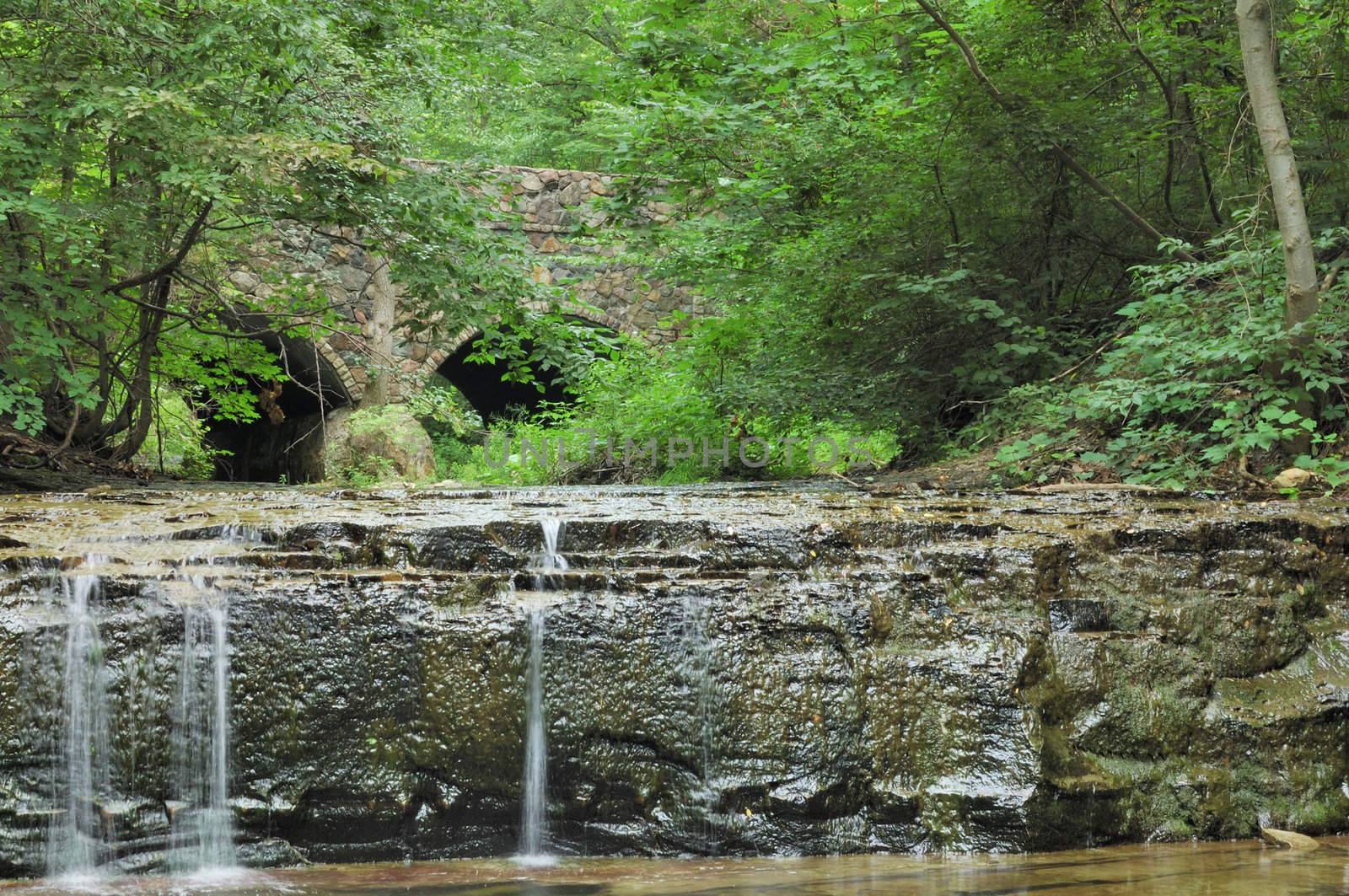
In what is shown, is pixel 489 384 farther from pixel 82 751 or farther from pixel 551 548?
pixel 82 751

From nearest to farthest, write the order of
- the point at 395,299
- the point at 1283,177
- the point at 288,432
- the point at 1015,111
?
the point at 1283,177 → the point at 1015,111 → the point at 395,299 → the point at 288,432

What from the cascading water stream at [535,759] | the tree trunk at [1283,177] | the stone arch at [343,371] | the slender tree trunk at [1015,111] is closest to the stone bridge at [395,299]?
the stone arch at [343,371]

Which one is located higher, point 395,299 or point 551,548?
point 395,299

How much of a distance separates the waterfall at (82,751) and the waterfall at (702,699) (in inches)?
76.3

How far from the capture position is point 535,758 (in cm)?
412

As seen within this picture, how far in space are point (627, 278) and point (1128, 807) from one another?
13498 millimetres

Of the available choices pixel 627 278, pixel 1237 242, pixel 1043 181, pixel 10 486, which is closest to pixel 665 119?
pixel 1043 181

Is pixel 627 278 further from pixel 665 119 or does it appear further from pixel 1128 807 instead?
pixel 1128 807

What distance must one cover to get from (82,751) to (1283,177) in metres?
5.99

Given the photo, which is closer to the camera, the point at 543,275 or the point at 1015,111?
the point at 1015,111

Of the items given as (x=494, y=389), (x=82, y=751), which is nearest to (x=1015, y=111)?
(x=82, y=751)

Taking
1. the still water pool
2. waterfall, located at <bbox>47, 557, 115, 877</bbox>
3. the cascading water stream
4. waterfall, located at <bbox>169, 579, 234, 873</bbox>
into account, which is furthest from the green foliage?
waterfall, located at <bbox>47, 557, 115, 877</bbox>

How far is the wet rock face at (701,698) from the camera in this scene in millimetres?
3994

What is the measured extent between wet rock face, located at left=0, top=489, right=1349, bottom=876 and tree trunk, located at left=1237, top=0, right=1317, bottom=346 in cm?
204
